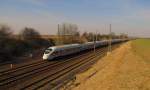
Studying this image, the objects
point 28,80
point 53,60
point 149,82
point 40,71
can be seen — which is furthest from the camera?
point 53,60

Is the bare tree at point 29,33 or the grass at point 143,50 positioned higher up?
the bare tree at point 29,33

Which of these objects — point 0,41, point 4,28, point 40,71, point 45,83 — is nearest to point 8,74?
point 40,71

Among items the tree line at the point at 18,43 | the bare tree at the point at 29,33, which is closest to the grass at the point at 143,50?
the tree line at the point at 18,43

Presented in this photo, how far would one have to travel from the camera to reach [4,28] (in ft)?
214

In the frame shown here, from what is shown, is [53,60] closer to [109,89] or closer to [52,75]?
[52,75]

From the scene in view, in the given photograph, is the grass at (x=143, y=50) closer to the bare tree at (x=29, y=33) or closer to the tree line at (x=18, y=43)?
the tree line at (x=18, y=43)

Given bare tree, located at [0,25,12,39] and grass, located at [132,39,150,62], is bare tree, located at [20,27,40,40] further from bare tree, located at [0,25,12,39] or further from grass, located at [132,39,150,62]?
grass, located at [132,39,150,62]

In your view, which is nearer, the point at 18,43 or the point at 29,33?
the point at 18,43

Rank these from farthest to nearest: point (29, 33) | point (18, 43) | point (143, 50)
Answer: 1. point (29, 33)
2. point (143, 50)
3. point (18, 43)

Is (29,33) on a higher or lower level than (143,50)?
higher

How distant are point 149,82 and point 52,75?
12605 millimetres

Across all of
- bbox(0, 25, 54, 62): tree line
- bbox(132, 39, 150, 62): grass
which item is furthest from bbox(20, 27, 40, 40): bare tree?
bbox(132, 39, 150, 62): grass

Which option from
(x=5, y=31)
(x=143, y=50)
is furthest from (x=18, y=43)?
(x=143, y=50)

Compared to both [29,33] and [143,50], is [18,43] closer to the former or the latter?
[29,33]
